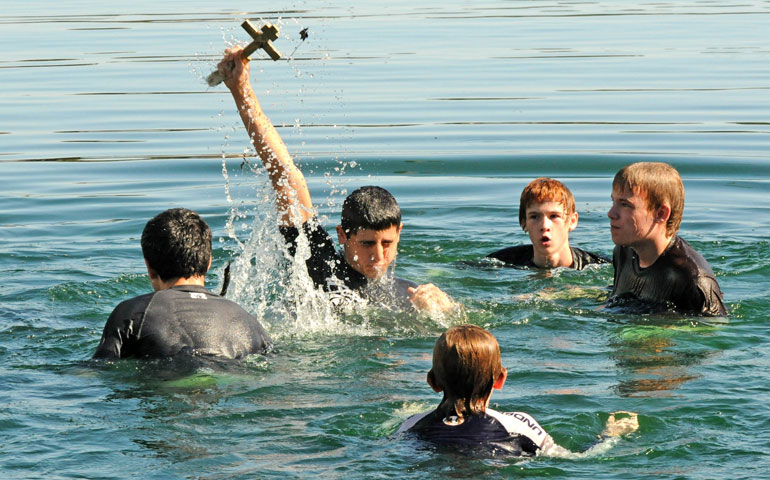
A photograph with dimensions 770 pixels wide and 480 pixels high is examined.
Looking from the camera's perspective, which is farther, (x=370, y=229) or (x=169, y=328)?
(x=370, y=229)

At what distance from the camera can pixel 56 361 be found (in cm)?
788

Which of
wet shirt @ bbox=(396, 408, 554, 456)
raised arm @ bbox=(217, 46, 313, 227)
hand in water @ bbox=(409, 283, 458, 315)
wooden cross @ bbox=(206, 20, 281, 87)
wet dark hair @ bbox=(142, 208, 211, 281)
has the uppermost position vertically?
wooden cross @ bbox=(206, 20, 281, 87)

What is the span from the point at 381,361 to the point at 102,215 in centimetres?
654

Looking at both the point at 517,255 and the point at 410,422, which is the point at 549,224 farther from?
the point at 410,422

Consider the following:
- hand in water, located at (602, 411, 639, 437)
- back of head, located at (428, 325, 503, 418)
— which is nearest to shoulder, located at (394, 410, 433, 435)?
back of head, located at (428, 325, 503, 418)

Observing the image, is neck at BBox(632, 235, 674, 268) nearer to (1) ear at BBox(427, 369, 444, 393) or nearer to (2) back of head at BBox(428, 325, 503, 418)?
(2) back of head at BBox(428, 325, 503, 418)

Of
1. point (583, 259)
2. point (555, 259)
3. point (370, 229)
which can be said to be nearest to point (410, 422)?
point (370, 229)

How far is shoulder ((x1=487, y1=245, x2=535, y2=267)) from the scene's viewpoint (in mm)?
10914

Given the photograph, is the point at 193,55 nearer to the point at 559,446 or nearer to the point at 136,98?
the point at 136,98

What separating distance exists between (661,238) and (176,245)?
12.3 feet

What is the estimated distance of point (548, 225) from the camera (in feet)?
34.0

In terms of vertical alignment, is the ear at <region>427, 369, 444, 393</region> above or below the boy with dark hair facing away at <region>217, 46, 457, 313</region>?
below

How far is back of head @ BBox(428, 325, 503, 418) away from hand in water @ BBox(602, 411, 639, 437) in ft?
3.01

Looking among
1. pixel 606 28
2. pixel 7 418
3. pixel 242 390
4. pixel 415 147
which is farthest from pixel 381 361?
pixel 606 28
